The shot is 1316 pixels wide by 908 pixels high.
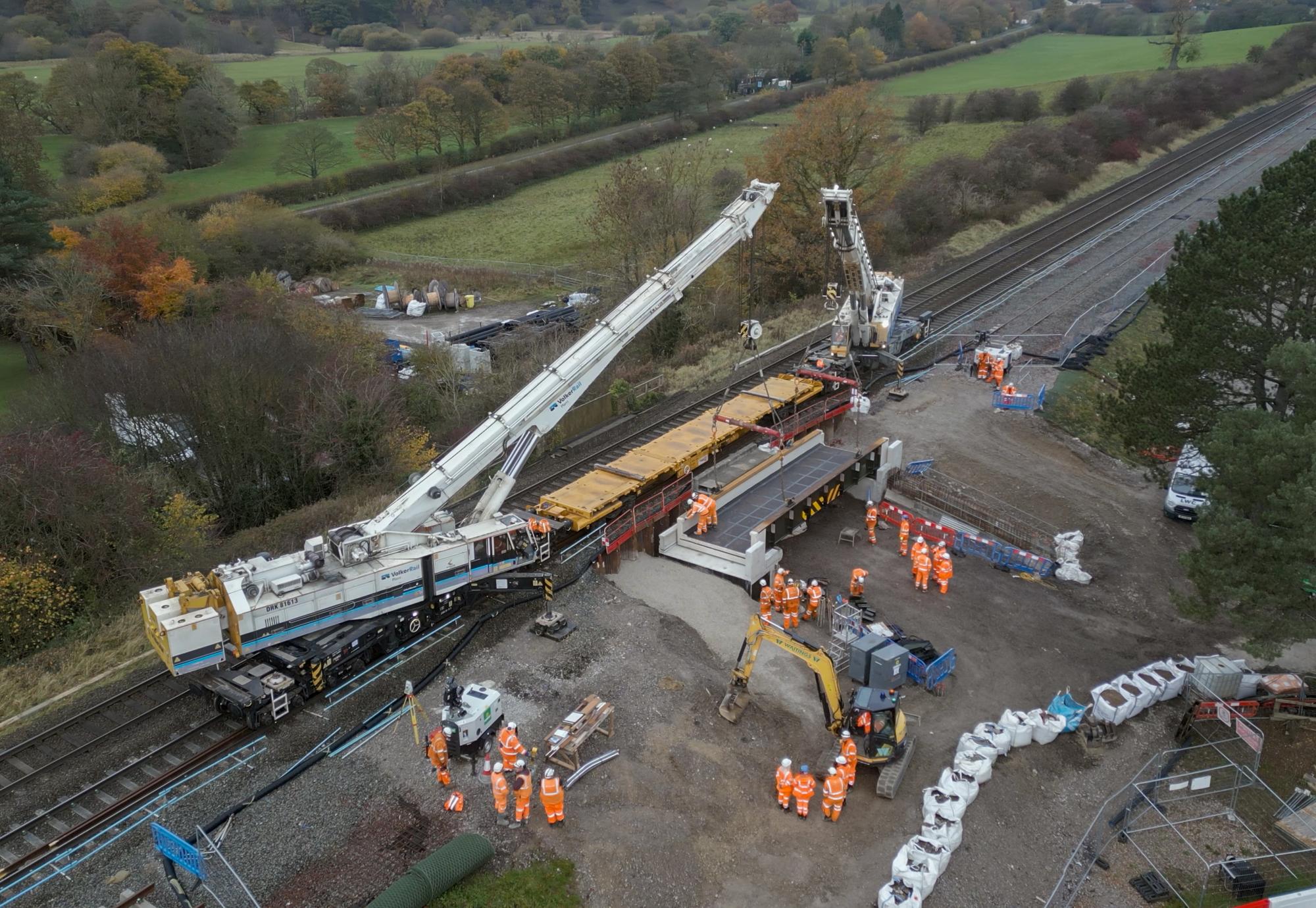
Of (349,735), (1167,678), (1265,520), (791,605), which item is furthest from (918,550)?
(349,735)

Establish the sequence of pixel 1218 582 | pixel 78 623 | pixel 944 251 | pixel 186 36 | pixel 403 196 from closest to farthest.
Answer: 1. pixel 1218 582
2. pixel 78 623
3. pixel 944 251
4. pixel 403 196
5. pixel 186 36

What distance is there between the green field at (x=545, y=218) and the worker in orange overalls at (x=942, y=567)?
38.1m

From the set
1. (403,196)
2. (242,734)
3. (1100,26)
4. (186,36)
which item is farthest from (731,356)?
(1100,26)

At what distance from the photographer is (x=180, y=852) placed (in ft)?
41.4

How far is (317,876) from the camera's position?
13594mm

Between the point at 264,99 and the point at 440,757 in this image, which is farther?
the point at 264,99

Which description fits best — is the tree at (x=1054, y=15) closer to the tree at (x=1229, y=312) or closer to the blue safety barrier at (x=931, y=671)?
the tree at (x=1229, y=312)

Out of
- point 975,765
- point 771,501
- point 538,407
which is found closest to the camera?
point 975,765

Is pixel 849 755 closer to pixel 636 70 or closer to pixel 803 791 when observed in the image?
pixel 803 791

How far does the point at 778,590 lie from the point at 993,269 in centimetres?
3291

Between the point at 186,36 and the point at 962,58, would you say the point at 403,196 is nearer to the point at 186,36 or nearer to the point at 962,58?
the point at 186,36

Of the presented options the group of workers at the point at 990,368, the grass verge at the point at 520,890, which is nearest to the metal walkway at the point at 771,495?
the grass verge at the point at 520,890

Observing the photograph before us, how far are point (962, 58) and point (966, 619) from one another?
10925 cm

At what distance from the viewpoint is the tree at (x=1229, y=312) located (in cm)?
2012
